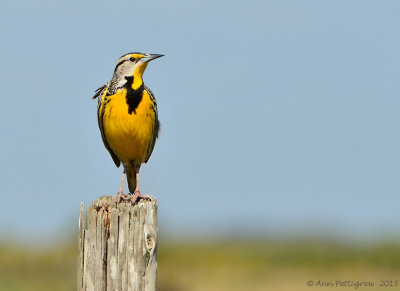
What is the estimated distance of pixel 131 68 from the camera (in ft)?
27.3

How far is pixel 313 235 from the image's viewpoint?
73.9ft

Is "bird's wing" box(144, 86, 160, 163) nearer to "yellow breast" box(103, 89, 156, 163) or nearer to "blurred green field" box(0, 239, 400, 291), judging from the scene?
"yellow breast" box(103, 89, 156, 163)

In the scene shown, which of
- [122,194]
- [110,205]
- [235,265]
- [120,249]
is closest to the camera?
[120,249]

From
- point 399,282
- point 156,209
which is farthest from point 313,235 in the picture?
point 156,209

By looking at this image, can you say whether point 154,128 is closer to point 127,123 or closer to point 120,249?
point 127,123

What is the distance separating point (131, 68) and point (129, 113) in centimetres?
57

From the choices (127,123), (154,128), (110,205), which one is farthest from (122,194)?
(110,205)

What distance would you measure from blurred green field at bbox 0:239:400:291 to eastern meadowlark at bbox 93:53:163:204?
571 centimetres

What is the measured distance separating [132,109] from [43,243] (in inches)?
497

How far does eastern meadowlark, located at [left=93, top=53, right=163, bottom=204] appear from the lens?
7.99m

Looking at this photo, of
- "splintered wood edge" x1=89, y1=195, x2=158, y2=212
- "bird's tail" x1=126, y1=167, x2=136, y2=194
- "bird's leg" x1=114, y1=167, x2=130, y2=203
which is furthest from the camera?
"bird's tail" x1=126, y1=167, x2=136, y2=194

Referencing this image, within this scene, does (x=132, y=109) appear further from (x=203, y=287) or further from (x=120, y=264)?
(x=203, y=287)

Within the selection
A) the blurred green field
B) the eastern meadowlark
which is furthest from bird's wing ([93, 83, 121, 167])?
the blurred green field

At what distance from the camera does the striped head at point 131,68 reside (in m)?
8.26
